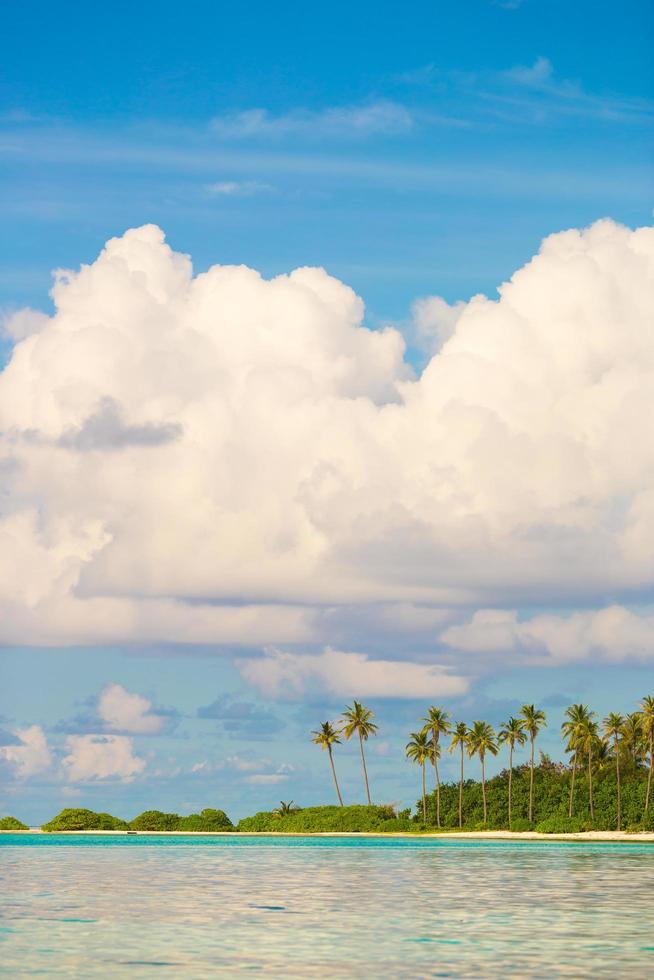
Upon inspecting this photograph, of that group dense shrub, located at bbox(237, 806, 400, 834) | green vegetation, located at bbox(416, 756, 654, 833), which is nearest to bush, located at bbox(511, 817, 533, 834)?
green vegetation, located at bbox(416, 756, 654, 833)

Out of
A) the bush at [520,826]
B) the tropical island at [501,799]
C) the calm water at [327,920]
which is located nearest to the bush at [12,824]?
the tropical island at [501,799]

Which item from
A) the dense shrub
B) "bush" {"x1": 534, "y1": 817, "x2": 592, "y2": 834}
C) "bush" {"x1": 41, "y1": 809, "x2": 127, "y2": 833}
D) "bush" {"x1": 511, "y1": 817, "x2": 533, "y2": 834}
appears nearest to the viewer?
"bush" {"x1": 534, "y1": 817, "x2": 592, "y2": 834}

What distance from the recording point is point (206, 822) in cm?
14962

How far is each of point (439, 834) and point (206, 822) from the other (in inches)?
1220

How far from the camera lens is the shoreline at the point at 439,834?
119938 millimetres

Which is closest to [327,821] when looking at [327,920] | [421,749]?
[421,749]

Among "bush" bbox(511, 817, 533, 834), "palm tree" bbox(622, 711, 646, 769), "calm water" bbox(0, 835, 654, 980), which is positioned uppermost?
"palm tree" bbox(622, 711, 646, 769)

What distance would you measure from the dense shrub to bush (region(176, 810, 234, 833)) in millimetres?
1868

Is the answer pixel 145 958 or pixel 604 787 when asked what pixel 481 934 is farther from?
pixel 604 787

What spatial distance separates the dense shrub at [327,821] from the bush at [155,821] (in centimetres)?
799

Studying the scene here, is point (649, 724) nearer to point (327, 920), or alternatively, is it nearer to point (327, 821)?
point (327, 821)

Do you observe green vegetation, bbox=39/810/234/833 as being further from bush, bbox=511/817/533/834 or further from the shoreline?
bush, bbox=511/817/533/834

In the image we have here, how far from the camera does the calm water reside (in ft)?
90.7

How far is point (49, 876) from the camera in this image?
6034 centimetres
